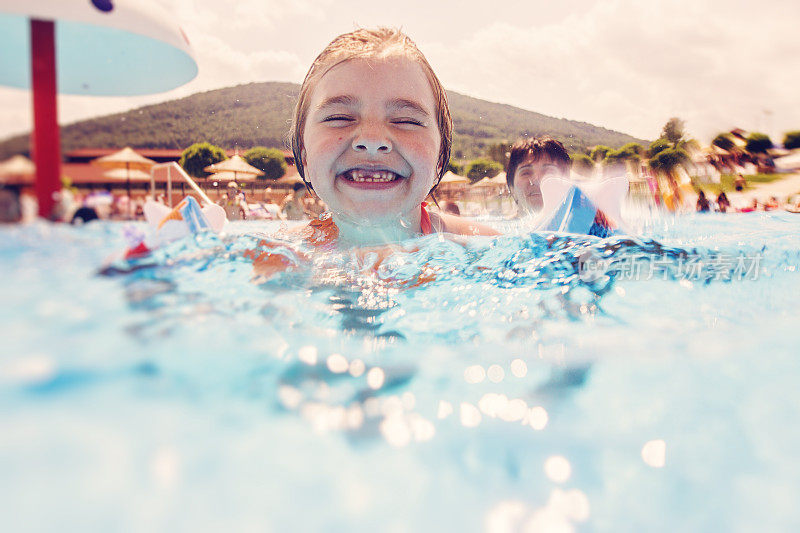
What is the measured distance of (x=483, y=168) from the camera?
2270 mm

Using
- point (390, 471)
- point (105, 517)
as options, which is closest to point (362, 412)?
point (390, 471)

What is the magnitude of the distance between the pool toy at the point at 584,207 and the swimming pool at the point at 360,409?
0.45 meters

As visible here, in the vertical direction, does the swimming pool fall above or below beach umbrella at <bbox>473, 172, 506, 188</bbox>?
below

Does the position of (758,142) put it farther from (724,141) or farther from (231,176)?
(231,176)

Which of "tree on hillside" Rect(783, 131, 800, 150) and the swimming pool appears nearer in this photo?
the swimming pool

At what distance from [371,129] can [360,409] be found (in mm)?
1145

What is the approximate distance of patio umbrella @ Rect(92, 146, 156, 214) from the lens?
113 cm

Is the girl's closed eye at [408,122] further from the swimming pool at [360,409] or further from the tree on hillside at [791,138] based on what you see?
the tree on hillside at [791,138]

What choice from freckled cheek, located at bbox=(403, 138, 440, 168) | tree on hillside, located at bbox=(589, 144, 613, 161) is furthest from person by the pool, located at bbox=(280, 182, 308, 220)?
tree on hillside, located at bbox=(589, 144, 613, 161)

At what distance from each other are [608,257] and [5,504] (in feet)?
4.03

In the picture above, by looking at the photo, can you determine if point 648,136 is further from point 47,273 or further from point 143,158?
point 47,273

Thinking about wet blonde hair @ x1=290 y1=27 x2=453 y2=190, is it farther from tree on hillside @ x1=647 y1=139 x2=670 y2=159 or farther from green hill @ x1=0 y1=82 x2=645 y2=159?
tree on hillside @ x1=647 y1=139 x2=670 y2=159

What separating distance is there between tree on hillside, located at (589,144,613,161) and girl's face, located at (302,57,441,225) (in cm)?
79

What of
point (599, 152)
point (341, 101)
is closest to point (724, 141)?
point (599, 152)
